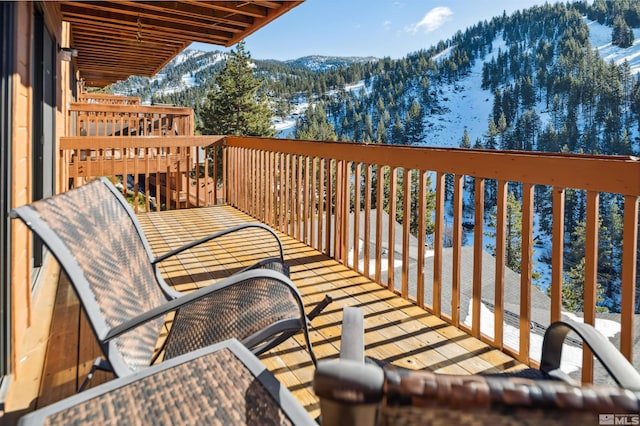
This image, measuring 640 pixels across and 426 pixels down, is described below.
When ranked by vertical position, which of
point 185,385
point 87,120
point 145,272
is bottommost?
point 185,385

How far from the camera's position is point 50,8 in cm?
399

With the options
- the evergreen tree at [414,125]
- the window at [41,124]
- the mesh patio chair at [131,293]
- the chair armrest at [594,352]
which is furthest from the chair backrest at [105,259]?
the evergreen tree at [414,125]

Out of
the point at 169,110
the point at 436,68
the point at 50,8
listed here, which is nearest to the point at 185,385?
the point at 50,8

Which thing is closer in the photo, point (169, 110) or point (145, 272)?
point (145, 272)

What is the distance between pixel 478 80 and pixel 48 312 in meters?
123

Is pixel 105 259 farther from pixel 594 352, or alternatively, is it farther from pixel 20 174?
pixel 594 352

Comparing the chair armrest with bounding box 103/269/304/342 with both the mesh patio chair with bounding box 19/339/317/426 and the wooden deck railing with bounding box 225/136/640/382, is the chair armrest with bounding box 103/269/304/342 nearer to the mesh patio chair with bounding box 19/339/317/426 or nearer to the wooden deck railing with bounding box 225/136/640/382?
the mesh patio chair with bounding box 19/339/317/426

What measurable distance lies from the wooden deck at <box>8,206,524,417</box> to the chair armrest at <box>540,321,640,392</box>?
2.27ft

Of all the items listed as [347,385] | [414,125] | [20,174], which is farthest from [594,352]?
[414,125]

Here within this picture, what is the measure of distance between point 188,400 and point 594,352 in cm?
94

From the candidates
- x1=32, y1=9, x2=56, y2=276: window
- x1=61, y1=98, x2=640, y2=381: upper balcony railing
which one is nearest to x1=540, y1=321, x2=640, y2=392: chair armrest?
x1=61, y1=98, x2=640, y2=381: upper balcony railing

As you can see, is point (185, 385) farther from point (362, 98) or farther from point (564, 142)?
point (362, 98)

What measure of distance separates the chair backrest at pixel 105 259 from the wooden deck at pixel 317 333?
21.6 inches

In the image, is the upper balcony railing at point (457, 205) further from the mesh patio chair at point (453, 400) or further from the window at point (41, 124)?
the mesh patio chair at point (453, 400)
